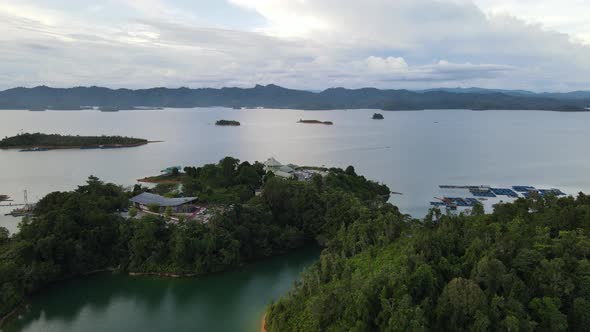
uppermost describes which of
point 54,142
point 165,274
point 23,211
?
point 54,142

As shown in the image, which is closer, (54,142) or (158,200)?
(158,200)

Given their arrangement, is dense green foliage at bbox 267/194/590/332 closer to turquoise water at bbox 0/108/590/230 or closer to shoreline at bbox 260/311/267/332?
shoreline at bbox 260/311/267/332

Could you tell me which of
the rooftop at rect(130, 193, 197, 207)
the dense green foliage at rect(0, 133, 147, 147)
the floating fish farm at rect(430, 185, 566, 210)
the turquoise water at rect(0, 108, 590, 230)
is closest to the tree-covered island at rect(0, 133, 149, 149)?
the dense green foliage at rect(0, 133, 147, 147)

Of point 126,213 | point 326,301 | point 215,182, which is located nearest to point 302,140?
point 215,182

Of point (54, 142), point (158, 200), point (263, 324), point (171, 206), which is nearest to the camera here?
point (263, 324)

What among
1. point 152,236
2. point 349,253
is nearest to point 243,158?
point 152,236

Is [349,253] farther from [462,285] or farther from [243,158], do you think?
[243,158]
